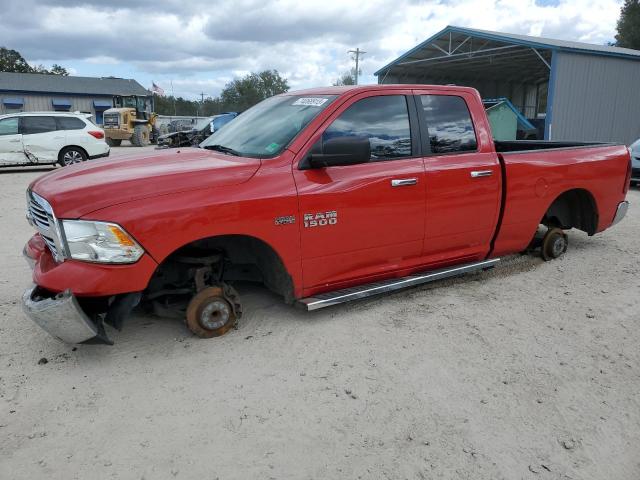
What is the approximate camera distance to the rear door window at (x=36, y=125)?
14.4m

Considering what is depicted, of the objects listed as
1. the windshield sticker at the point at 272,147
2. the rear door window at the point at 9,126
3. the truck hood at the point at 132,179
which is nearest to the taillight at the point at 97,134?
the rear door window at the point at 9,126

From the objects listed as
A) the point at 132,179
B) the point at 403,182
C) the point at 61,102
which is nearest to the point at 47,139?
the point at 132,179

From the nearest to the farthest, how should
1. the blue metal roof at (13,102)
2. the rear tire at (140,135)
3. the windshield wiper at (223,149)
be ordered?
1. the windshield wiper at (223,149)
2. the rear tire at (140,135)
3. the blue metal roof at (13,102)

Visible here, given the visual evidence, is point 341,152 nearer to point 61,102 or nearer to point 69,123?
point 69,123

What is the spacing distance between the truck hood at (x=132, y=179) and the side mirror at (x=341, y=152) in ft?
1.49

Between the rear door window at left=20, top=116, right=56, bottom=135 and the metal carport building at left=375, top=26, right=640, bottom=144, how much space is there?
54.8 feet

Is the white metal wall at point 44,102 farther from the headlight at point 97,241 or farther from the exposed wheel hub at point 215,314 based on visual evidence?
the headlight at point 97,241

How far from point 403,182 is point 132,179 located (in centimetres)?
204

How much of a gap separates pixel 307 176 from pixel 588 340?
2387mm

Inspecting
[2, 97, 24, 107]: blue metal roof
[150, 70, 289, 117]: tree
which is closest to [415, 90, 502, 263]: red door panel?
[2, 97, 24, 107]: blue metal roof

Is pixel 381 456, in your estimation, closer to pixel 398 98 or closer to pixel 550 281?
pixel 398 98

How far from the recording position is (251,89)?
8356cm

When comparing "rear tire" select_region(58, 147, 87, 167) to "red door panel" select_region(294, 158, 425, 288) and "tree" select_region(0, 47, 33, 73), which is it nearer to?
A: "red door panel" select_region(294, 158, 425, 288)

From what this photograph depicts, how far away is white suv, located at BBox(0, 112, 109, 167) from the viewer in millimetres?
14281
